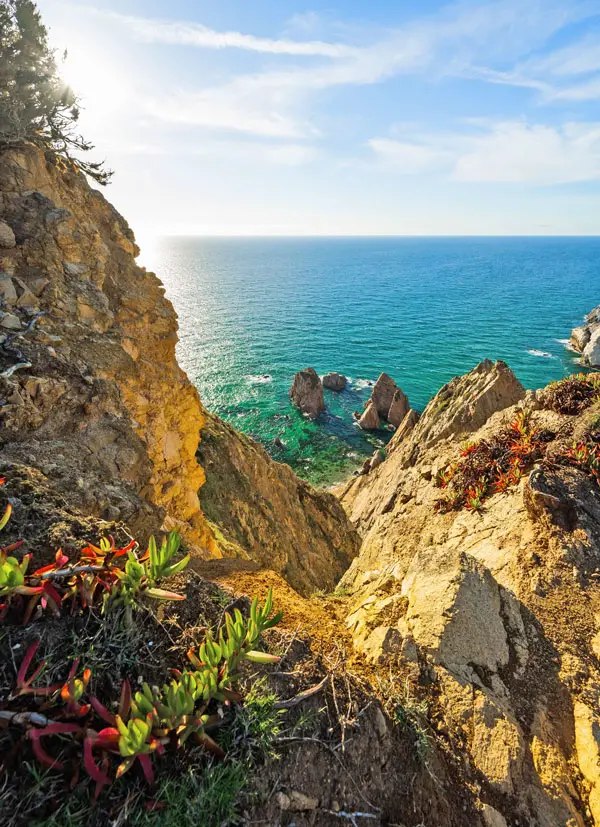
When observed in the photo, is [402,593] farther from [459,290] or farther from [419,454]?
[459,290]

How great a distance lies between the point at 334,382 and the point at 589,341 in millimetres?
48893

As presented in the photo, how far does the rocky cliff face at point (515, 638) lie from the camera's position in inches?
155

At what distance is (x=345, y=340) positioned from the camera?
8169 cm

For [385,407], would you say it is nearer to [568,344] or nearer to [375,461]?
[375,461]

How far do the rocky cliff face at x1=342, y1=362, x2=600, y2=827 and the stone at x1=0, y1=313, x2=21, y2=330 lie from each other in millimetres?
8118

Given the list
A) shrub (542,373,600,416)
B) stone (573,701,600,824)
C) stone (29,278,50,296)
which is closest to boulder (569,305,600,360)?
shrub (542,373,600,416)

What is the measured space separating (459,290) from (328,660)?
15907 cm

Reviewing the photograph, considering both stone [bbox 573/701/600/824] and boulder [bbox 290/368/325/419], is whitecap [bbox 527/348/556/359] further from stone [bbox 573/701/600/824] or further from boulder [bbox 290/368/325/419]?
stone [bbox 573/701/600/824]

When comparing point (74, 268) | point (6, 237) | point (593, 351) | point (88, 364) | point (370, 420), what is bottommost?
point (370, 420)

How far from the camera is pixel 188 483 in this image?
1361cm

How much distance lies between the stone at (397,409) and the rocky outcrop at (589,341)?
38.1m

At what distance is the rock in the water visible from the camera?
58.2 m

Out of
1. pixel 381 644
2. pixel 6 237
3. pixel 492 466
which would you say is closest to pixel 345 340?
pixel 492 466

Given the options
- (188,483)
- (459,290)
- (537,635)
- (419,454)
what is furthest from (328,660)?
(459,290)
